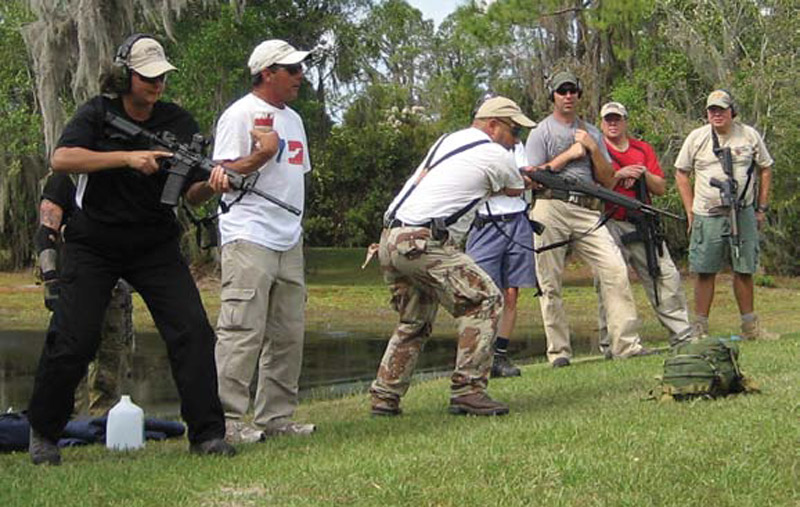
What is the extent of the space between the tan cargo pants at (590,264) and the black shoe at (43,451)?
5.14m

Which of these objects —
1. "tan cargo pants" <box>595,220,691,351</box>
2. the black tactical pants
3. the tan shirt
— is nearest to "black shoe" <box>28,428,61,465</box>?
the black tactical pants

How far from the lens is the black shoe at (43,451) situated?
6.32 metres

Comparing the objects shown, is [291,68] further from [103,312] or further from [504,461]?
[504,461]

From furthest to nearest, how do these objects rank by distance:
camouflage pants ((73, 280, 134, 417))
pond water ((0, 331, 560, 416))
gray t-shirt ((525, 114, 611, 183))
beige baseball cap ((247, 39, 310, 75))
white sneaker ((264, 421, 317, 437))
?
1. pond water ((0, 331, 560, 416))
2. gray t-shirt ((525, 114, 611, 183))
3. camouflage pants ((73, 280, 134, 417))
4. white sneaker ((264, 421, 317, 437))
5. beige baseball cap ((247, 39, 310, 75))

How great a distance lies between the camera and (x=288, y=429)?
23.8ft

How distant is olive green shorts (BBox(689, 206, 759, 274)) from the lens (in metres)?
11.2

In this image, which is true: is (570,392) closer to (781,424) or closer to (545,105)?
(781,424)

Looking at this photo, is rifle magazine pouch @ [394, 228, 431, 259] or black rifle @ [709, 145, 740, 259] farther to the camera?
black rifle @ [709, 145, 740, 259]

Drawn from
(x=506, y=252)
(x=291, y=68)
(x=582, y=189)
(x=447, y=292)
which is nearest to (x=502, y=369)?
(x=506, y=252)

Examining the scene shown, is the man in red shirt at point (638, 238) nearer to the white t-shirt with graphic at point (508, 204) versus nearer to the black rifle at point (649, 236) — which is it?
the black rifle at point (649, 236)

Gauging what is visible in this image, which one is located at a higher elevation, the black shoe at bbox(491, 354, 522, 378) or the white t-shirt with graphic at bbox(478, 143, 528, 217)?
the white t-shirt with graphic at bbox(478, 143, 528, 217)

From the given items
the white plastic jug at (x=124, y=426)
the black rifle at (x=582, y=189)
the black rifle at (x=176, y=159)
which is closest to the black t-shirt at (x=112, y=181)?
the black rifle at (x=176, y=159)

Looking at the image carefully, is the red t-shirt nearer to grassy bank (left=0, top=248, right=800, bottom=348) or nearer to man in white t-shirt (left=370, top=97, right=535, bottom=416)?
man in white t-shirt (left=370, top=97, right=535, bottom=416)

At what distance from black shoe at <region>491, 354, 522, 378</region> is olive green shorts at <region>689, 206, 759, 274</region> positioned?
7.56 ft
